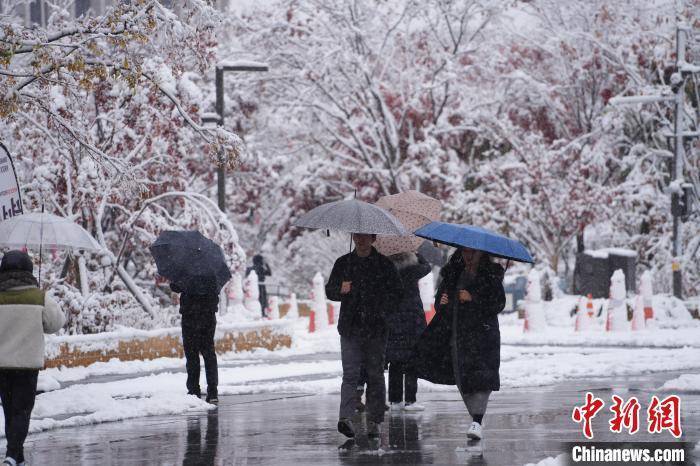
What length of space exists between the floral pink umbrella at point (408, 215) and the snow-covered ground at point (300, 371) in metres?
2.81

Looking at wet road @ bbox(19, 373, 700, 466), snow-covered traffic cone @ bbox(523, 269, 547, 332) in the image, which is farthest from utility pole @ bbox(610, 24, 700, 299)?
wet road @ bbox(19, 373, 700, 466)

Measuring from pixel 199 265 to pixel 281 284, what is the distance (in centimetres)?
3520

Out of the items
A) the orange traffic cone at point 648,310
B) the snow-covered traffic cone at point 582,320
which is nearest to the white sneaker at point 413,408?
the snow-covered traffic cone at point 582,320

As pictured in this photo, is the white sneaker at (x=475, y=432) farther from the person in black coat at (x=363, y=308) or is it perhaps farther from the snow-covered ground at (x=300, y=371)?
the snow-covered ground at (x=300, y=371)

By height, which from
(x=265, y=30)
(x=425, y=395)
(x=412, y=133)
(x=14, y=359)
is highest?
(x=265, y=30)

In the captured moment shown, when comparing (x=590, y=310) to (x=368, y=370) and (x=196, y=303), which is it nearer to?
(x=196, y=303)

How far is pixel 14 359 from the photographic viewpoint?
9570 millimetres

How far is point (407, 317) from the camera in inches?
511

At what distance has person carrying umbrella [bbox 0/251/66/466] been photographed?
31.5 ft

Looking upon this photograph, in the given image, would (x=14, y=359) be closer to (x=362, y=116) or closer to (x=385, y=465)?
(x=385, y=465)

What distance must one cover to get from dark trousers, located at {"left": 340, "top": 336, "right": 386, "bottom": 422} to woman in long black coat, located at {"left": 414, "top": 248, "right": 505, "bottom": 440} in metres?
0.54

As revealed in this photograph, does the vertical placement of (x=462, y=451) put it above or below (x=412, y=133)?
below

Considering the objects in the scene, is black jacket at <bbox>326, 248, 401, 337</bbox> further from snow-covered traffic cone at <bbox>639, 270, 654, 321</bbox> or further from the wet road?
snow-covered traffic cone at <bbox>639, 270, 654, 321</bbox>

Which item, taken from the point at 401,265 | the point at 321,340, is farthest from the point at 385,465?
the point at 321,340
